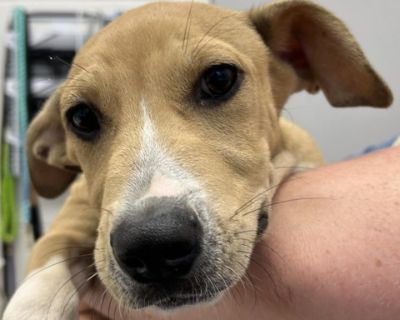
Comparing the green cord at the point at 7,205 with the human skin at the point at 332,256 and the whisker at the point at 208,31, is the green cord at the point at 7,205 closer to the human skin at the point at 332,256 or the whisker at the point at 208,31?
the whisker at the point at 208,31

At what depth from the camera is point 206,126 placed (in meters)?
1.41

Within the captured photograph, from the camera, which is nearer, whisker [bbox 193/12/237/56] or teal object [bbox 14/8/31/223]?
whisker [bbox 193/12/237/56]

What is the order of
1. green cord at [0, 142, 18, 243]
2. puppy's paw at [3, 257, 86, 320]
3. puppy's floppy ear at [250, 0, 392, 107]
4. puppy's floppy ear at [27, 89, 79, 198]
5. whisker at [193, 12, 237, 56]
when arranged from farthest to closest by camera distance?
green cord at [0, 142, 18, 243] < puppy's floppy ear at [27, 89, 79, 198] < puppy's floppy ear at [250, 0, 392, 107] < puppy's paw at [3, 257, 86, 320] < whisker at [193, 12, 237, 56]

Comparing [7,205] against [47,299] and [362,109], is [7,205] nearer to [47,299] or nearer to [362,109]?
[47,299]

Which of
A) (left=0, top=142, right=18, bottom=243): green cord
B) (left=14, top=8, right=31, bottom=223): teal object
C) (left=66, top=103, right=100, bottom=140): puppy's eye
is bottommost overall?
(left=0, top=142, right=18, bottom=243): green cord

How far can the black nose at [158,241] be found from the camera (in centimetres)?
101

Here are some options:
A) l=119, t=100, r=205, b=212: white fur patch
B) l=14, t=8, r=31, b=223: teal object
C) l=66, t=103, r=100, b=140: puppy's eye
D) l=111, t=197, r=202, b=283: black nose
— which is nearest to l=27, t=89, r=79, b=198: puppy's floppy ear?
l=66, t=103, r=100, b=140: puppy's eye

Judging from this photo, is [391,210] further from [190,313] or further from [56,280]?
[56,280]

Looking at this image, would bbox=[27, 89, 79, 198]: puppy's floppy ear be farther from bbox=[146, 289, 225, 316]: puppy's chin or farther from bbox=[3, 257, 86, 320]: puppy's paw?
bbox=[146, 289, 225, 316]: puppy's chin

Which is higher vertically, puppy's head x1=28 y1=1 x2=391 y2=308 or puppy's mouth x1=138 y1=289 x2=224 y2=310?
puppy's head x1=28 y1=1 x2=391 y2=308

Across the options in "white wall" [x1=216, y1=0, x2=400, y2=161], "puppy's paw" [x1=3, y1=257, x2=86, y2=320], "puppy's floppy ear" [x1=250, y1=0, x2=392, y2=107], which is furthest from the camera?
"white wall" [x1=216, y1=0, x2=400, y2=161]

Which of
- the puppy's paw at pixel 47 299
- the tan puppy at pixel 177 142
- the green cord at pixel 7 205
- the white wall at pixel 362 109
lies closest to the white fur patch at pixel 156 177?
the tan puppy at pixel 177 142

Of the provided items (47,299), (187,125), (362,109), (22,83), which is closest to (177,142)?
(187,125)

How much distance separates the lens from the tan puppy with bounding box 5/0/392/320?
43.3 inches
